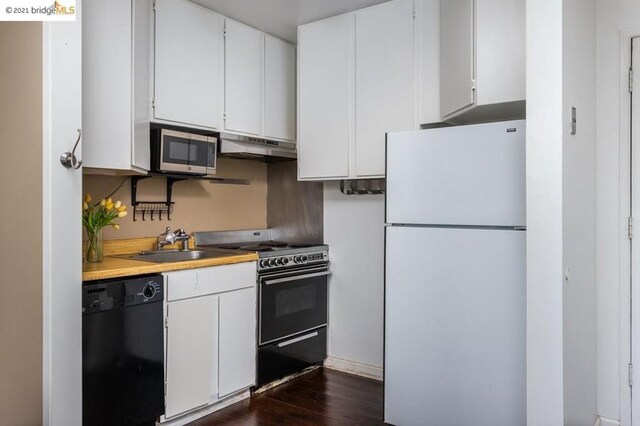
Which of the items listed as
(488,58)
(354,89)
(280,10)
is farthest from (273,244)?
(488,58)

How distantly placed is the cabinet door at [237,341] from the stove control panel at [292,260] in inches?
7.6

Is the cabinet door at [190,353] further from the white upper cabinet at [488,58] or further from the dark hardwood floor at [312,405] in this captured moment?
the white upper cabinet at [488,58]

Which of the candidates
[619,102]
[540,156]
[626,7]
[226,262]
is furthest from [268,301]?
[626,7]

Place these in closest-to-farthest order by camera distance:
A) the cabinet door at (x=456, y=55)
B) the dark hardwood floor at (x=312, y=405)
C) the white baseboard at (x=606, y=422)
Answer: the cabinet door at (x=456, y=55), the white baseboard at (x=606, y=422), the dark hardwood floor at (x=312, y=405)

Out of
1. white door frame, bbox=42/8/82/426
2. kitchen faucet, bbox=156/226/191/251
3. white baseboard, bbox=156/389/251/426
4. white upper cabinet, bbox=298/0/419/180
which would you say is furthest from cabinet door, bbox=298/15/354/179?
white door frame, bbox=42/8/82/426

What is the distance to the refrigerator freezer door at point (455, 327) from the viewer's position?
7.02 feet

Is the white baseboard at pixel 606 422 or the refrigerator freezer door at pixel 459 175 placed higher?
the refrigerator freezer door at pixel 459 175

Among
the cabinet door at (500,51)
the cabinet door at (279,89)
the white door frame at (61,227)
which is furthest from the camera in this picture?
the cabinet door at (279,89)

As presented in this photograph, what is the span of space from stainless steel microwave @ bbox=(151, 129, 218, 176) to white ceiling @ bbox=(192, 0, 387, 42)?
2.90 feet

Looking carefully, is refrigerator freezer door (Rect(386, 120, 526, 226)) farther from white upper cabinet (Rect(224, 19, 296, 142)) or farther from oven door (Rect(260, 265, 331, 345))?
white upper cabinet (Rect(224, 19, 296, 142))

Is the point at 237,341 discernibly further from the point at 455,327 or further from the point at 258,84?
the point at 258,84

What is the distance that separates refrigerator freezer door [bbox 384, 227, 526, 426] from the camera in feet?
7.02

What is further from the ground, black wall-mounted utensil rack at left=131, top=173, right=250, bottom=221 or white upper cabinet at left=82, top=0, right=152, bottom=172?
white upper cabinet at left=82, top=0, right=152, bottom=172

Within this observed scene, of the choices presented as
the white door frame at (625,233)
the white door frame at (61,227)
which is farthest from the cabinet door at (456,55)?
the white door frame at (61,227)
